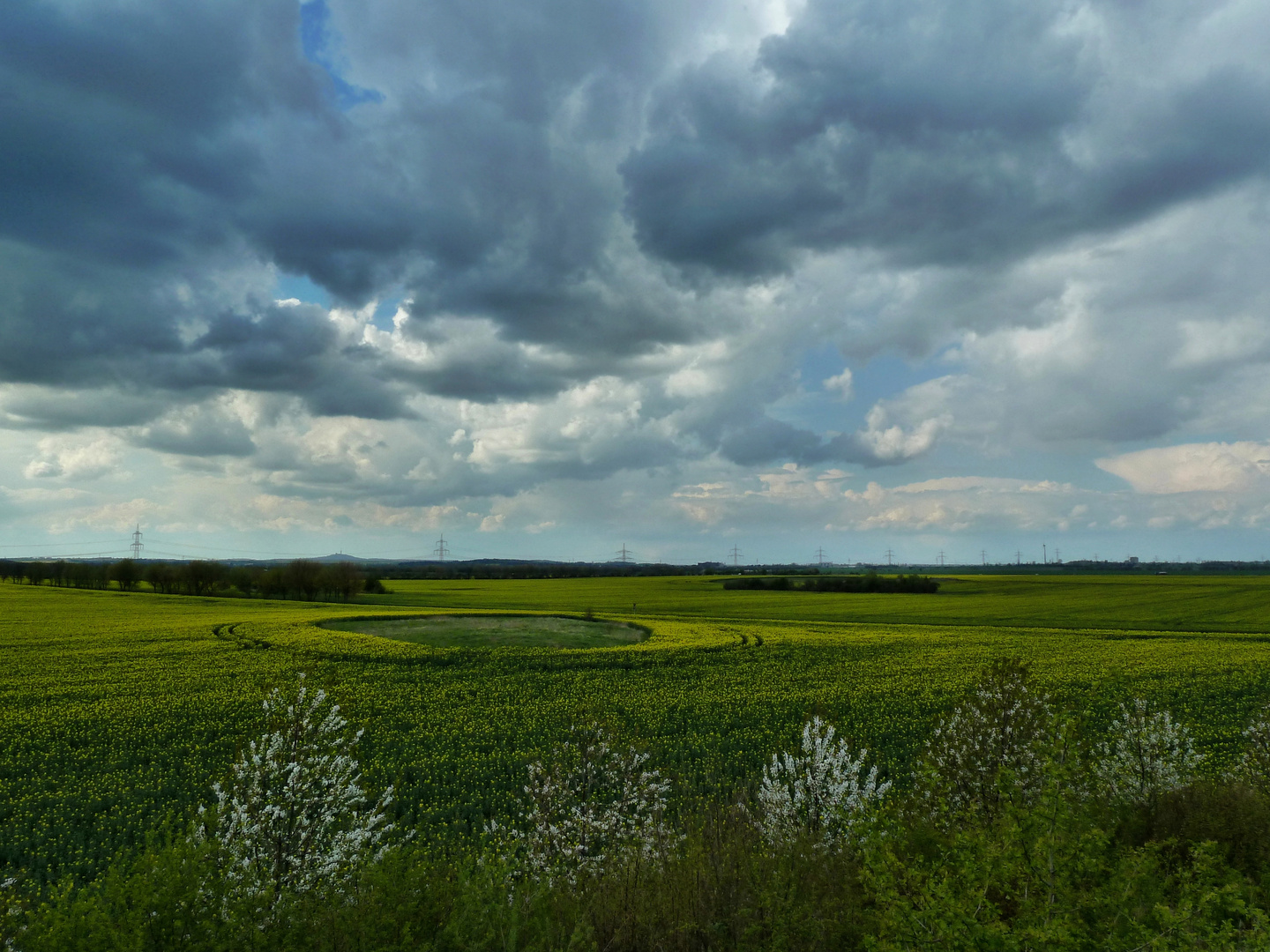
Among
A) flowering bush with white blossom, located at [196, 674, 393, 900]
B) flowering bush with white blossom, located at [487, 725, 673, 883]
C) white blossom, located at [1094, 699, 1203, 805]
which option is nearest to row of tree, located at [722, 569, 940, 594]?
white blossom, located at [1094, 699, 1203, 805]

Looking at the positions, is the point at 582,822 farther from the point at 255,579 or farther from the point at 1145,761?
the point at 255,579

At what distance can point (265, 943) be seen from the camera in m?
5.59

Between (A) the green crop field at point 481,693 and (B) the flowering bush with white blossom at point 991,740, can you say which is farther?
(A) the green crop field at point 481,693

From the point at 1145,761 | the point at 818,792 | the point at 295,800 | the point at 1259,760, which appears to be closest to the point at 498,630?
the point at 818,792

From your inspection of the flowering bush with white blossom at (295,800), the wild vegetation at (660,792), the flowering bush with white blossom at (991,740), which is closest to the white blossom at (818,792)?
the wild vegetation at (660,792)

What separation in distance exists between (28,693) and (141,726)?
9845 mm

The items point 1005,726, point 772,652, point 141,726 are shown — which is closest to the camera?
point 1005,726

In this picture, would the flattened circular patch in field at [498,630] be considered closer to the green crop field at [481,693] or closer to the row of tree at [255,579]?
the green crop field at [481,693]

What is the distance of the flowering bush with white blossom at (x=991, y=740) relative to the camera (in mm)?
10391

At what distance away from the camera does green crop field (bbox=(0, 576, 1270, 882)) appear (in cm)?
1711

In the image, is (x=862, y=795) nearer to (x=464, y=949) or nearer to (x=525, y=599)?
(x=464, y=949)

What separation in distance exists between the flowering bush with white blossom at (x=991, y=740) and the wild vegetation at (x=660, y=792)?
0.05 m

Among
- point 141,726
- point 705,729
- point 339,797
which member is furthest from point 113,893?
point 141,726

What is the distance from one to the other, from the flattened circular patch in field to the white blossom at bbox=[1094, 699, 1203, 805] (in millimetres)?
40711
